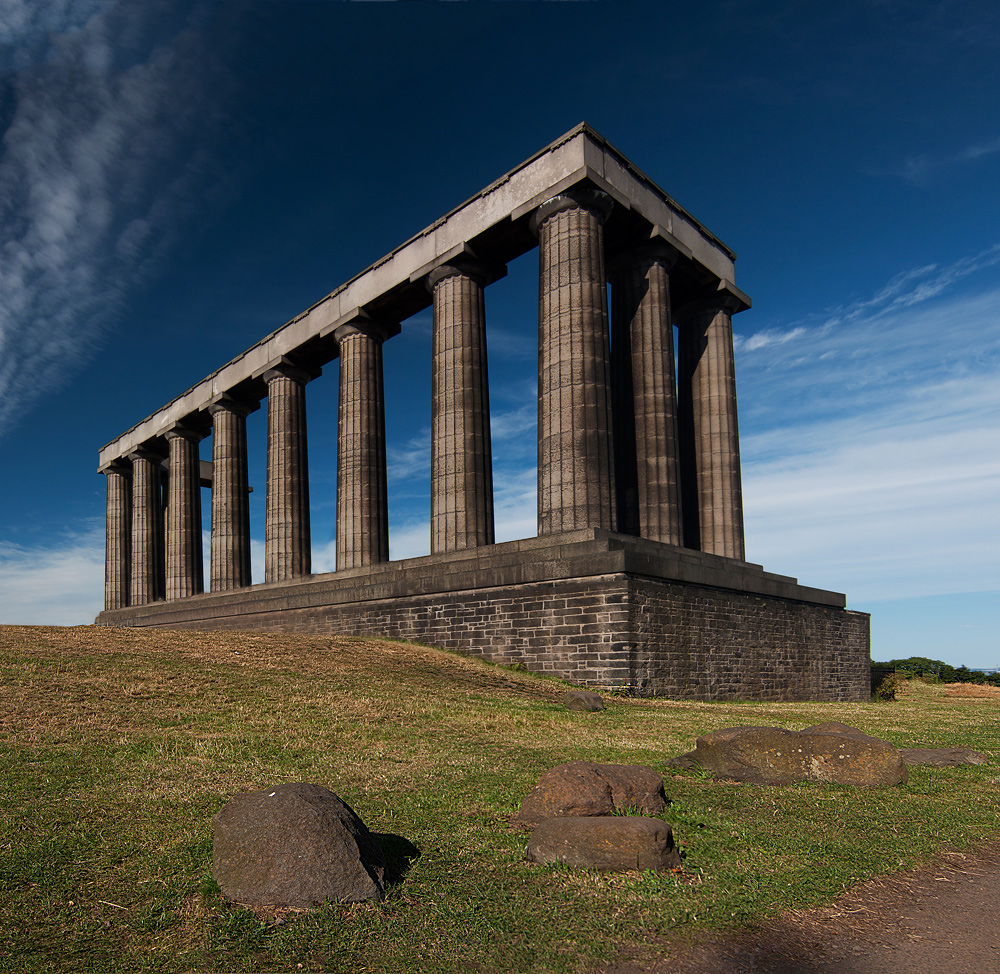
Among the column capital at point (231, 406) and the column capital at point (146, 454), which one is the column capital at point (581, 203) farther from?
the column capital at point (146, 454)

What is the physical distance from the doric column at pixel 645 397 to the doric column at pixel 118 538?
39.7 m

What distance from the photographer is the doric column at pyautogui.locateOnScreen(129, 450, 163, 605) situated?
167 feet

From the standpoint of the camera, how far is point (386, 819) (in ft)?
24.7

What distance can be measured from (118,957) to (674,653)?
17920 mm

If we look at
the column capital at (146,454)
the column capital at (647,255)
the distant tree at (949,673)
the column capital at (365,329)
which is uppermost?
the column capital at (647,255)

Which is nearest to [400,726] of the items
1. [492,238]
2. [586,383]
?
[586,383]

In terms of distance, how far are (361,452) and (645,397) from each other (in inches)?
499

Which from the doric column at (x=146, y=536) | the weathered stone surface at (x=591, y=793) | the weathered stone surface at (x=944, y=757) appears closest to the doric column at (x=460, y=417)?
the weathered stone surface at (x=944, y=757)

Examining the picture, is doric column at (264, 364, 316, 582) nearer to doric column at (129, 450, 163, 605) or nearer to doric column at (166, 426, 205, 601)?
doric column at (166, 426, 205, 601)

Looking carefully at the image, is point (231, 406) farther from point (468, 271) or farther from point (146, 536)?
point (468, 271)

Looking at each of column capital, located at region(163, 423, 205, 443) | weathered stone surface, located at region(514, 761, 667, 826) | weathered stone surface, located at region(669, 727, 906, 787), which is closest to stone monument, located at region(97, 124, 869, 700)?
weathered stone surface, located at region(669, 727, 906, 787)

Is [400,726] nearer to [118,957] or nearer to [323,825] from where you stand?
[323,825]

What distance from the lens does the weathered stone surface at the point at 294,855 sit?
5348 mm

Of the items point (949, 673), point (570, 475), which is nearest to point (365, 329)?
point (570, 475)
